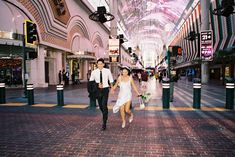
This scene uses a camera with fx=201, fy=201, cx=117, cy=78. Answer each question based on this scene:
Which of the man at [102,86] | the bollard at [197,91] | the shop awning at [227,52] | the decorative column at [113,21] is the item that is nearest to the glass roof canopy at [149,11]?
the decorative column at [113,21]

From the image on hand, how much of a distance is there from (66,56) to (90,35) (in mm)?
7985

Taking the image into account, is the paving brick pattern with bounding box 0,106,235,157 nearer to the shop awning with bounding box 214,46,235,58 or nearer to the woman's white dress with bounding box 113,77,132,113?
the woman's white dress with bounding box 113,77,132,113

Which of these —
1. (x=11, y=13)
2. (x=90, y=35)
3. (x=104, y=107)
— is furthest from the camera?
(x=90, y=35)

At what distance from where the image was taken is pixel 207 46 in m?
20.9

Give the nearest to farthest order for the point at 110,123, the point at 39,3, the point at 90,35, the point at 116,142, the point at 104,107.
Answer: the point at 116,142 < the point at 104,107 < the point at 110,123 < the point at 39,3 < the point at 90,35

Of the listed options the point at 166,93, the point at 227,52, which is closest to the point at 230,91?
the point at 166,93

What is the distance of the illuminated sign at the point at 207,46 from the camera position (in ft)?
68.4

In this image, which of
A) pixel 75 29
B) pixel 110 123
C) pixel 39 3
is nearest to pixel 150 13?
pixel 75 29

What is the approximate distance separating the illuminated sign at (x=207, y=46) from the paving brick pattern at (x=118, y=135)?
15.7 metres

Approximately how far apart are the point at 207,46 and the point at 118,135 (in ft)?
63.6

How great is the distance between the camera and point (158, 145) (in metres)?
3.97

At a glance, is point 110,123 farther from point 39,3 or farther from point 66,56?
point 66,56

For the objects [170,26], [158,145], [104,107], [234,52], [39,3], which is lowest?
[158,145]

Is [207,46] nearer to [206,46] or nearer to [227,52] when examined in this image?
[206,46]
